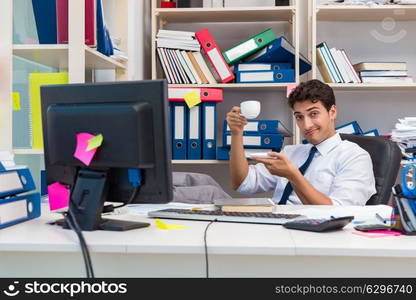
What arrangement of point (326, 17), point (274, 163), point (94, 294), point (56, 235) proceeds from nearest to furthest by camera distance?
point (94, 294)
point (56, 235)
point (274, 163)
point (326, 17)

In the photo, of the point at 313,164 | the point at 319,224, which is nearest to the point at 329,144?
the point at 313,164

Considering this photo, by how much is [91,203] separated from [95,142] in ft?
0.50

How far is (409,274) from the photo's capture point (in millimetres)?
1100

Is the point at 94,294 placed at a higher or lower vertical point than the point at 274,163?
lower

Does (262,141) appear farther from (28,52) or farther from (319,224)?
(319,224)

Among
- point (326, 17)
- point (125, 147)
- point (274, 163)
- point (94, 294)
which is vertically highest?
point (326, 17)

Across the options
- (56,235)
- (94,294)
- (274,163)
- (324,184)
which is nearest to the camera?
(94,294)

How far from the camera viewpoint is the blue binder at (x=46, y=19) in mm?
2180

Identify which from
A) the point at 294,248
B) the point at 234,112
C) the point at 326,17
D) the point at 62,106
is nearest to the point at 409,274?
the point at 294,248

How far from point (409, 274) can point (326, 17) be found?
92.8 inches

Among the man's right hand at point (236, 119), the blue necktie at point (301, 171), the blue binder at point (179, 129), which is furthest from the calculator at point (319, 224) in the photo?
the blue binder at point (179, 129)

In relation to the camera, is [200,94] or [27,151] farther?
[200,94]

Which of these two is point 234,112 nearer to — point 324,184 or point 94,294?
point 324,184

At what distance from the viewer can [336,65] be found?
298 centimetres
